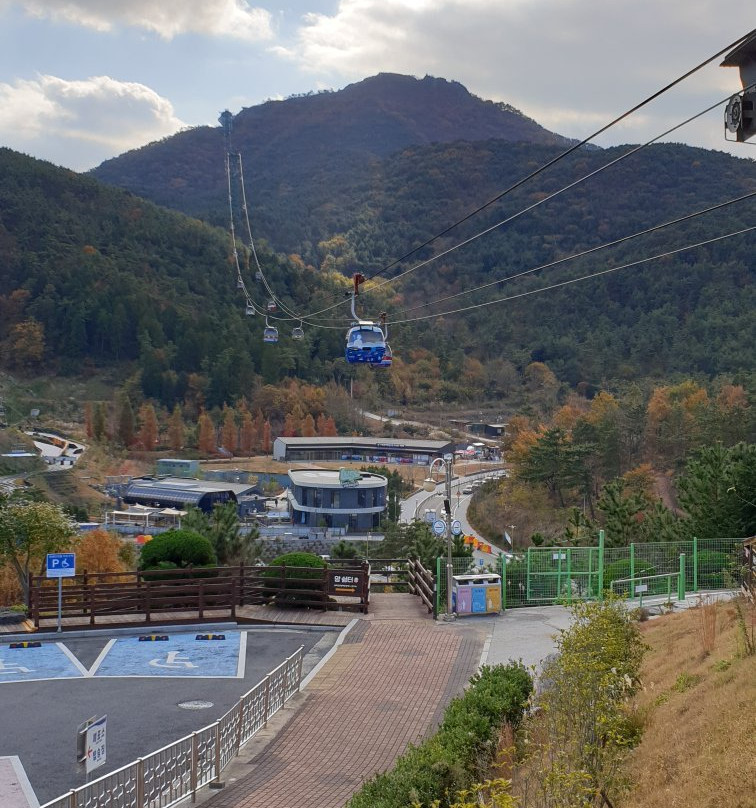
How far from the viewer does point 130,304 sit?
130625mm

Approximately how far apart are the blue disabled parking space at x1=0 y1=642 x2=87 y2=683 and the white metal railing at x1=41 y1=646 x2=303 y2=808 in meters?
5.01

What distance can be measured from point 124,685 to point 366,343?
1105 centimetres

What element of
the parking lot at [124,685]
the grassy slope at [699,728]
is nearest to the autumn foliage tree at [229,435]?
the parking lot at [124,685]

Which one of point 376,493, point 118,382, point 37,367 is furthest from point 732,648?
point 37,367

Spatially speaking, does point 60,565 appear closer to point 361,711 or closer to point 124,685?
point 124,685

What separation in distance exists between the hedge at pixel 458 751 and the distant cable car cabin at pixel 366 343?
12613 mm

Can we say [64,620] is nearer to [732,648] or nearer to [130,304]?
[732,648]

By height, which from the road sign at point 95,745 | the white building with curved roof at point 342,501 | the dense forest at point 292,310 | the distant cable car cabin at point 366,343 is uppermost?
the dense forest at point 292,310

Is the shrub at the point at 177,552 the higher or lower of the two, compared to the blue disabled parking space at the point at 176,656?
higher

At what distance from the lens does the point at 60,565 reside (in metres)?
18.8

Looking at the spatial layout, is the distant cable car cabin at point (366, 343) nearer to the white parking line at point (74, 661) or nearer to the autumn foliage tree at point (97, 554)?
the white parking line at point (74, 661)

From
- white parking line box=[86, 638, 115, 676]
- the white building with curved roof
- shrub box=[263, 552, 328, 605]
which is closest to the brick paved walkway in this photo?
shrub box=[263, 552, 328, 605]

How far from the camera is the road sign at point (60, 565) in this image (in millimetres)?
18656

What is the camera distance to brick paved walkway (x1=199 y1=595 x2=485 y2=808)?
36.7 ft
